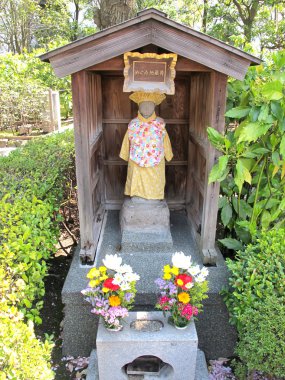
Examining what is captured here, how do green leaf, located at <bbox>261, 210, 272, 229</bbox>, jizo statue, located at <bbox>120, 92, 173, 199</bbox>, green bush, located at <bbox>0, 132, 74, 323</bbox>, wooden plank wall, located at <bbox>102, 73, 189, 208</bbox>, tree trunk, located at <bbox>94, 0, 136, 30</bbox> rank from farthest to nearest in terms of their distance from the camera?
tree trunk, located at <bbox>94, 0, 136, 30</bbox>, wooden plank wall, located at <bbox>102, 73, 189, 208</bbox>, jizo statue, located at <bbox>120, 92, 173, 199</bbox>, green leaf, located at <bbox>261, 210, 272, 229</bbox>, green bush, located at <bbox>0, 132, 74, 323</bbox>

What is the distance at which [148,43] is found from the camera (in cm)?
272

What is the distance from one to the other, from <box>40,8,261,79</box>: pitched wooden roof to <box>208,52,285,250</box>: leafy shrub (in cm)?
33

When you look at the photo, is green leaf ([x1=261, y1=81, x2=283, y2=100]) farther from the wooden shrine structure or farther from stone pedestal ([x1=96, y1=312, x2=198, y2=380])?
stone pedestal ([x1=96, y1=312, x2=198, y2=380])

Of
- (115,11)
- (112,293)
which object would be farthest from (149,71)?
(115,11)

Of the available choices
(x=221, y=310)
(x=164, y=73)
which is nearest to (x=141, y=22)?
(x=164, y=73)

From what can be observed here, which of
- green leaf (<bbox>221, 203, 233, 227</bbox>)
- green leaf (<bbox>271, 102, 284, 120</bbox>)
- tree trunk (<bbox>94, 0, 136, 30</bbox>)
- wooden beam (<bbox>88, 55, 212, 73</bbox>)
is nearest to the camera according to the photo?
green leaf (<bbox>271, 102, 284, 120</bbox>)

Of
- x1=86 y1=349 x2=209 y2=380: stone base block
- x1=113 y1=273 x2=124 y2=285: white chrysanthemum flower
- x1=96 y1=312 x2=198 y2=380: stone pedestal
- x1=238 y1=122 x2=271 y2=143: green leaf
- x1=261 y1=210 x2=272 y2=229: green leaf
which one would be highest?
x1=238 y1=122 x2=271 y2=143: green leaf

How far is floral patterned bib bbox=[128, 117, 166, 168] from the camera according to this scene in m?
3.62

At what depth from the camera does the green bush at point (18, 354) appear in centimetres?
173

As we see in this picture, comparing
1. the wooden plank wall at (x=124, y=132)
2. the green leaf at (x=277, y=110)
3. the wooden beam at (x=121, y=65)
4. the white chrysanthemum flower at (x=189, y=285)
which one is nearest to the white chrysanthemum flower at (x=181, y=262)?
the white chrysanthemum flower at (x=189, y=285)

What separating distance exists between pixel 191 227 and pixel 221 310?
1.22 metres

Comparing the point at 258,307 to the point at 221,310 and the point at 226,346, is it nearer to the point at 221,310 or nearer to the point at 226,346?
the point at 221,310

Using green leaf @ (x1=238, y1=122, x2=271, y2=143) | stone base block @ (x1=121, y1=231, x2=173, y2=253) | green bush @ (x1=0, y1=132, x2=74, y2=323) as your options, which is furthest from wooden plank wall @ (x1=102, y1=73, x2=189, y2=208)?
green leaf @ (x1=238, y1=122, x2=271, y2=143)

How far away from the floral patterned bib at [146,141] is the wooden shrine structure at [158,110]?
43cm
